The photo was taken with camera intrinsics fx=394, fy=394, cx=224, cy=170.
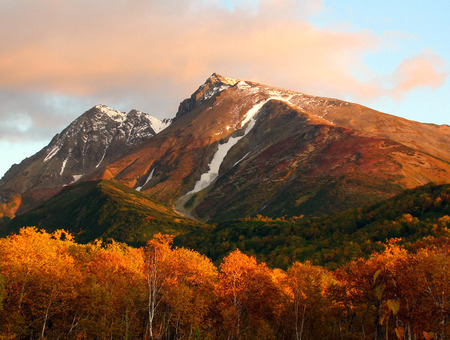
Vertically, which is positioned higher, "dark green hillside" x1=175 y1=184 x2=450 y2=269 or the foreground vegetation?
"dark green hillside" x1=175 y1=184 x2=450 y2=269

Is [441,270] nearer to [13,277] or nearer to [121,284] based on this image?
[121,284]

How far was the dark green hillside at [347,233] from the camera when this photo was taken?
329 ft

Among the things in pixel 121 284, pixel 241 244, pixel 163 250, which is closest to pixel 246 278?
pixel 163 250

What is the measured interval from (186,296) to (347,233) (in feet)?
270

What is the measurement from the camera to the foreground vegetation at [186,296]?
4450 centimetres

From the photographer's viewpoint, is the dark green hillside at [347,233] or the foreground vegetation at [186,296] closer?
the foreground vegetation at [186,296]

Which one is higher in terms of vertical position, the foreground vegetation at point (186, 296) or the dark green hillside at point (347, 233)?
the dark green hillside at point (347, 233)

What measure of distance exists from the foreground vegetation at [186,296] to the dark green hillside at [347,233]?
41635mm

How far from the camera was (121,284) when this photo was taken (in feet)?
181

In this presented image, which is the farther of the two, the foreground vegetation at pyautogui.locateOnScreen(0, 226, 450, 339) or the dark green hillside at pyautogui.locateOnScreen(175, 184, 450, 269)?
the dark green hillside at pyautogui.locateOnScreen(175, 184, 450, 269)

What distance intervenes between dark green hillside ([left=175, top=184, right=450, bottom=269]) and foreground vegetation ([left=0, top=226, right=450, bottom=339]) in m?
41.6

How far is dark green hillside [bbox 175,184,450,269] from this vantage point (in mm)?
100250

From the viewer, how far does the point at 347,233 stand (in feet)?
400

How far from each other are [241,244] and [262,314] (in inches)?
3648
